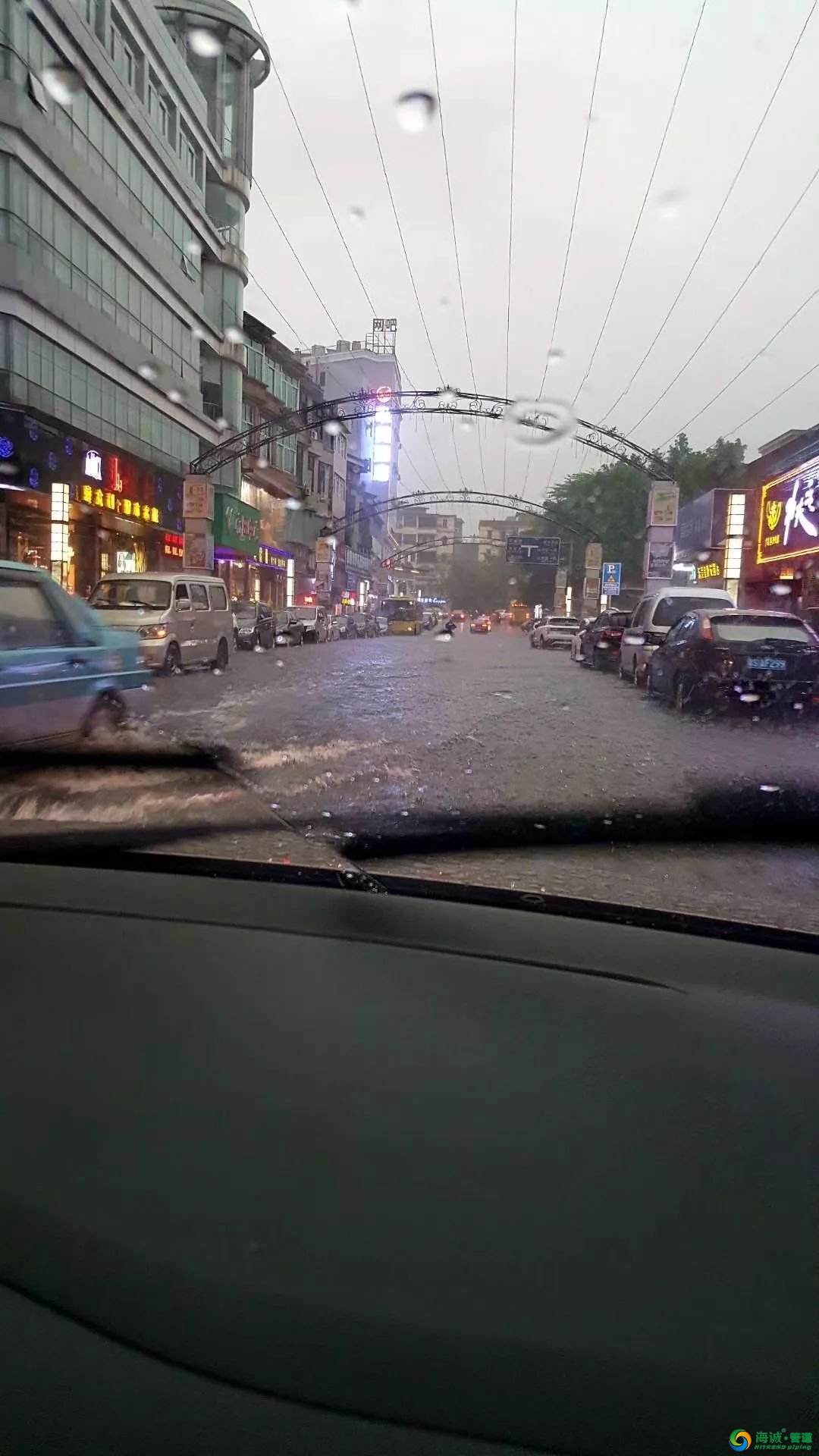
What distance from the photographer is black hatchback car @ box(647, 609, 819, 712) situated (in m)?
10.8

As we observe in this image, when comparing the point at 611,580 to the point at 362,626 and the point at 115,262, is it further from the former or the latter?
the point at 115,262

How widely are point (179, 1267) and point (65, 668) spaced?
579 cm

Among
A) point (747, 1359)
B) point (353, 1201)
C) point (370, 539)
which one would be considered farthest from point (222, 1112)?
point (370, 539)

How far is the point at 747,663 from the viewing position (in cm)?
1104

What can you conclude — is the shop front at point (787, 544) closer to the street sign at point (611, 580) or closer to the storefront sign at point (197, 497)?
the storefront sign at point (197, 497)

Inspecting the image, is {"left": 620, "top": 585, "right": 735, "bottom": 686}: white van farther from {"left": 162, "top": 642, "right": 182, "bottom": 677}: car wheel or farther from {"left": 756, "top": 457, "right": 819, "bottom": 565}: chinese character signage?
{"left": 162, "top": 642, "right": 182, "bottom": 677}: car wheel

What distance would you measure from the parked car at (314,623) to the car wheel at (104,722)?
2835 cm

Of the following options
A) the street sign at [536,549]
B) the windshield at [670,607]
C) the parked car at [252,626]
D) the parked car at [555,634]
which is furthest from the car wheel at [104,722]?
the street sign at [536,549]

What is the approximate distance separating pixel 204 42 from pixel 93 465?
16449 millimetres

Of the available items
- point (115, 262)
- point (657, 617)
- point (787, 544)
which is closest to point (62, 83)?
point (115, 262)

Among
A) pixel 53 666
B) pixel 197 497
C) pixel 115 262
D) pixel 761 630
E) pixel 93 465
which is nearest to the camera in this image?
pixel 53 666

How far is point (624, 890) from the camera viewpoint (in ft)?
13.5

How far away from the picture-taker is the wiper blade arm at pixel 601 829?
4.88 metres

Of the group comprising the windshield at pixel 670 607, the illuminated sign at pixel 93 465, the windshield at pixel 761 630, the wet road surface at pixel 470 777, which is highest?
the illuminated sign at pixel 93 465
